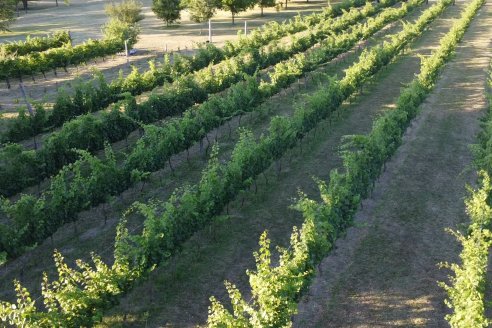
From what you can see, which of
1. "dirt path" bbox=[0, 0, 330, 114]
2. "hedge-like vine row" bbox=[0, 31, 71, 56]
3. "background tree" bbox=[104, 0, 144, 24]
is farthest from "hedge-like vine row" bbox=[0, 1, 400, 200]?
"background tree" bbox=[104, 0, 144, 24]

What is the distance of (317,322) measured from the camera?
13008 millimetres

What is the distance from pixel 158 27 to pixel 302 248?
2089 inches

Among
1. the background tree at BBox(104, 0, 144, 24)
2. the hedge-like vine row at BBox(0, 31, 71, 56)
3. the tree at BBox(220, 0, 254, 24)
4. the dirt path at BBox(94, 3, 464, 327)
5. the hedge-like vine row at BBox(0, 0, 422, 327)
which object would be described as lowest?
the dirt path at BBox(94, 3, 464, 327)

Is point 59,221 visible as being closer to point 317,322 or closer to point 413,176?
point 317,322

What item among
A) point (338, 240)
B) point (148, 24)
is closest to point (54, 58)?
point (148, 24)

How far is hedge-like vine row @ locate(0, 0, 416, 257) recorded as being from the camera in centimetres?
1457

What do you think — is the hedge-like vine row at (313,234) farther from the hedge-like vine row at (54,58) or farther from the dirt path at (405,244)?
the hedge-like vine row at (54,58)

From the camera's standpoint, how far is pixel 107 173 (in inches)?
671

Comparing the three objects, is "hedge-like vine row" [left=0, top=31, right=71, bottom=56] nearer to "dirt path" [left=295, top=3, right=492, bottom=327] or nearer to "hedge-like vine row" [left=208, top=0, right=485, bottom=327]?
"hedge-like vine row" [left=208, top=0, right=485, bottom=327]

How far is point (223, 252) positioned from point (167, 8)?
46.6 metres

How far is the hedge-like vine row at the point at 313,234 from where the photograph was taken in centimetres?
1000

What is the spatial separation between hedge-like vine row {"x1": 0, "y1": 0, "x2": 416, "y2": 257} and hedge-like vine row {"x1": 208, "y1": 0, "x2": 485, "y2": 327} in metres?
6.06

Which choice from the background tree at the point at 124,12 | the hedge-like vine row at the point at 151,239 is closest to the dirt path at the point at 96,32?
the background tree at the point at 124,12

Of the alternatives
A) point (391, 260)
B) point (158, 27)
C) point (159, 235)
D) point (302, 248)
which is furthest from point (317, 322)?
point (158, 27)
